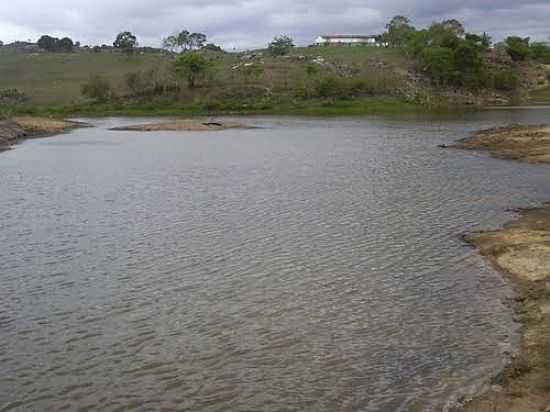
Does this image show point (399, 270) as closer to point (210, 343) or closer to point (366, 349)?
point (366, 349)

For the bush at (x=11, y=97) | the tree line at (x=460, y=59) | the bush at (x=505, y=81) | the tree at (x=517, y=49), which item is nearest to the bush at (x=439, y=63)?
the tree line at (x=460, y=59)

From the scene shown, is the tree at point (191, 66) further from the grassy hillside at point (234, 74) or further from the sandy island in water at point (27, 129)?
the sandy island in water at point (27, 129)

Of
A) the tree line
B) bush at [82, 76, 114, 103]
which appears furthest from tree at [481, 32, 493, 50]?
bush at [82, 76, 114, 103]

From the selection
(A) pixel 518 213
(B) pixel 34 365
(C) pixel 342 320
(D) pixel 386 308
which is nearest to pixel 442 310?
(D) pixel 386 308

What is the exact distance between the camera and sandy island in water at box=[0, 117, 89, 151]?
70.7 metres

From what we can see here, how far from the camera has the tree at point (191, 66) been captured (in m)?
131

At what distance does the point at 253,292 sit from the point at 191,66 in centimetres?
11829

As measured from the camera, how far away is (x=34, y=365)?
44.7 feet

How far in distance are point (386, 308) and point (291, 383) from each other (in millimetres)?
4884

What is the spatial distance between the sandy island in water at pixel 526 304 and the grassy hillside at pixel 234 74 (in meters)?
99.3

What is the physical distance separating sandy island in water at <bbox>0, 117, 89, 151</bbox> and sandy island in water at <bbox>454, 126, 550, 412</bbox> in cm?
5206

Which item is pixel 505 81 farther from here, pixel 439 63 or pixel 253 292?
pixel 253 292

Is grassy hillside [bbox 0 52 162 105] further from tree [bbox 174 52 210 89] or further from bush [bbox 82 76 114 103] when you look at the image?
tree [bbox 174 52 210 89]

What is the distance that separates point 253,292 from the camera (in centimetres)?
1811
